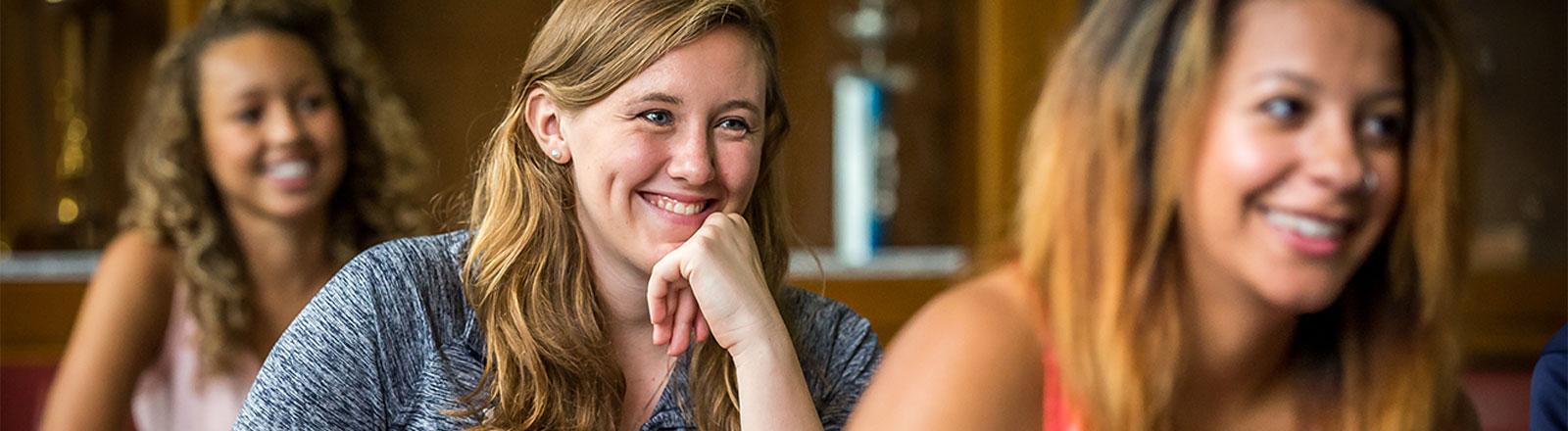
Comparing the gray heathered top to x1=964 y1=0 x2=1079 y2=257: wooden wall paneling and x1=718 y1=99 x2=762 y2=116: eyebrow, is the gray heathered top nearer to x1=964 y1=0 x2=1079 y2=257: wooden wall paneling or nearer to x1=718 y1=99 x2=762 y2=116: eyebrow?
x1=718 y1=99 x2=762 y2=116: eyebrow

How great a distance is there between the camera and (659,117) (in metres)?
0.84

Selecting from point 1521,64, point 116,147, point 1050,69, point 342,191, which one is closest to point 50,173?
point 116,147

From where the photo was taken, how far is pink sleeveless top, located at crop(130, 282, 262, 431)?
1195 mm

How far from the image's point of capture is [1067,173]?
648mm

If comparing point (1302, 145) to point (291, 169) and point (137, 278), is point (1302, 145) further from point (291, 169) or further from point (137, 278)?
A: point (137, 278)

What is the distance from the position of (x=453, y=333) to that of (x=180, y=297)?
473 mm

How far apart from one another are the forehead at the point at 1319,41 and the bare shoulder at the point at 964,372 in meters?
0.15

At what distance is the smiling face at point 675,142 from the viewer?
833 millimetres

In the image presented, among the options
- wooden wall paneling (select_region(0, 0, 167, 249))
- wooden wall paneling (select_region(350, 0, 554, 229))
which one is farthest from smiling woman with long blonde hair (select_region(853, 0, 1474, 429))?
wooden wall paneling (select_region(0, 0, 167, 249))

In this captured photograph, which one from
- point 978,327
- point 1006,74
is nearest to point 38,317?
point 1006,74

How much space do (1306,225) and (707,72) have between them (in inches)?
14.0

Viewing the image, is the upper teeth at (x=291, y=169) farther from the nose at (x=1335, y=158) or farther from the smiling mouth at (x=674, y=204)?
the nose at (x=1335, y=158)

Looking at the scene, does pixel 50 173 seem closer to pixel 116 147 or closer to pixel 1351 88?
pixel 116 147

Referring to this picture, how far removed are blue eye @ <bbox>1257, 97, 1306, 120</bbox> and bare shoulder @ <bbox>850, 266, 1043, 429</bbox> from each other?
0.46 ft
